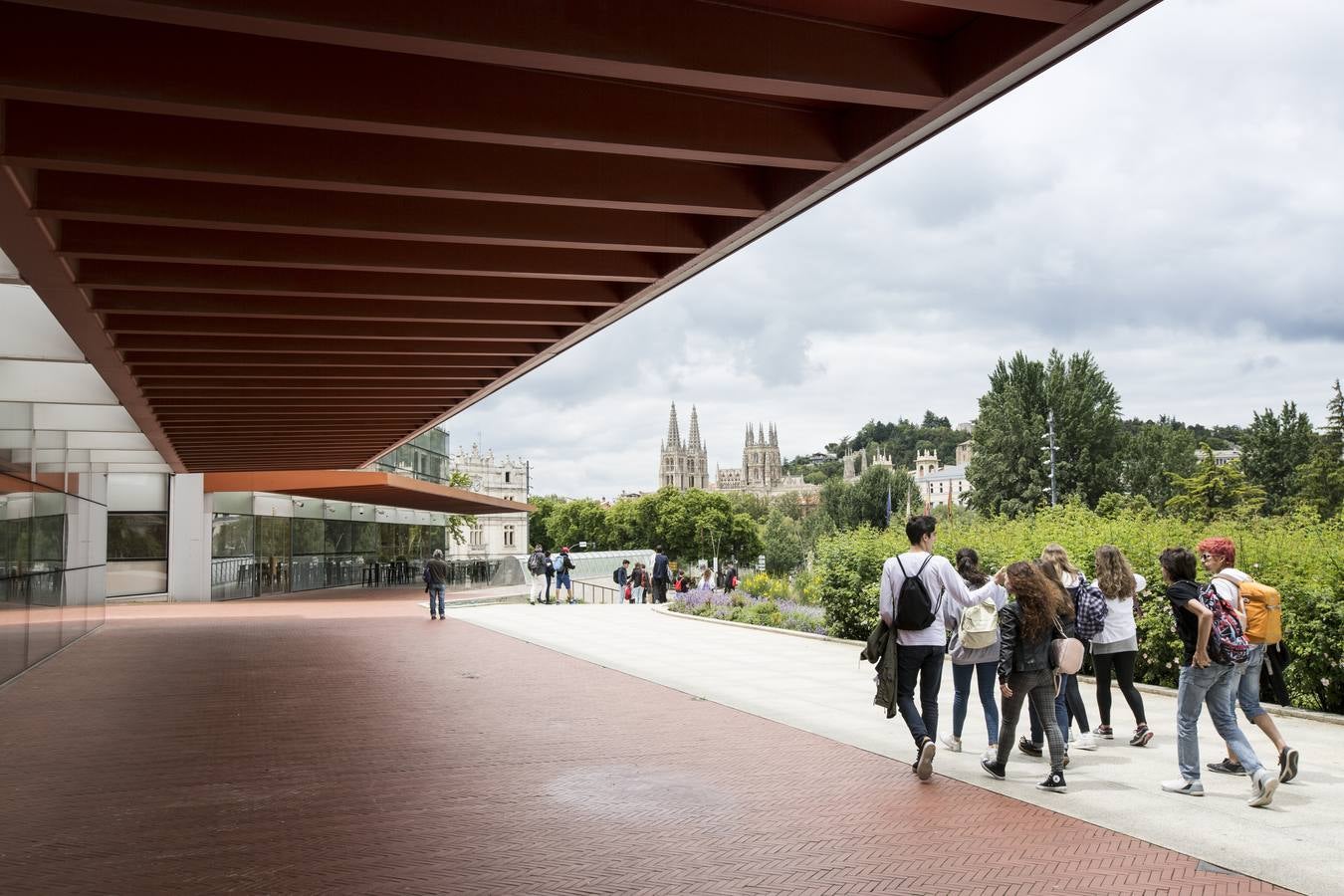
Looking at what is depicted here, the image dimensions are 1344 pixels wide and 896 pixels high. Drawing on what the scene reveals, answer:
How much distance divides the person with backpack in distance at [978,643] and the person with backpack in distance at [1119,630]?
2.77 feet

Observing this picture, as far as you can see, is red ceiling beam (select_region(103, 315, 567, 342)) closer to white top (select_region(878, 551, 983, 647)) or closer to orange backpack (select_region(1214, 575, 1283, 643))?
white top (select_region(878, 551, 983, 647))

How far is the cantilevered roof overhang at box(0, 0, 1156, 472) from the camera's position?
17.3 ft

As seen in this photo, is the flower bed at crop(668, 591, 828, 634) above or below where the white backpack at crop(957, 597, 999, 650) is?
below

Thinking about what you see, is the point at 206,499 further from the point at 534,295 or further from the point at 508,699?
the point at 534,295

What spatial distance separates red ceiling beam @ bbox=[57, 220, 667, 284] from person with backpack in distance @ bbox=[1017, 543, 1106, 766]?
4.24 m

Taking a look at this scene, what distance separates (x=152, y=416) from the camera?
17.2m

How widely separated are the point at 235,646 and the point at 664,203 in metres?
14.7

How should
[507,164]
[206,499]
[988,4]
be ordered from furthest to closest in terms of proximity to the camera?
[206,499] → [507,164] → [988,4]

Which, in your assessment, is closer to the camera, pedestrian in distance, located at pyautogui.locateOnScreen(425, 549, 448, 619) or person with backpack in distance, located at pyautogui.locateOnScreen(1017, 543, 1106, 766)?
person with backpack in distance, located at pyautogui.locateOnScreen(1017, 543, 1106, 766)

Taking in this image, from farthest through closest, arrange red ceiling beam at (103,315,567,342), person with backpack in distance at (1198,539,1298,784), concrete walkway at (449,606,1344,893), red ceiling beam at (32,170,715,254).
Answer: red ceiling beam at (103,315,567,342) → red ceiling beam at (32,170,715,254) → person with backpack in distance at (1198,539,1298,784) → concrete walkway at (449,606,1344,893)

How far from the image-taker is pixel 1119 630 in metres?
8.91

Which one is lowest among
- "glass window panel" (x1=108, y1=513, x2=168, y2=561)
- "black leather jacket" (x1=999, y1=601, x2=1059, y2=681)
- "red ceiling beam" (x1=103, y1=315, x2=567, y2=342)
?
"black leather jacket" (x1=999, y1=601, x2=1059, y2=681)

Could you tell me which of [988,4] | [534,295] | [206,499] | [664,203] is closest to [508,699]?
[534,295]

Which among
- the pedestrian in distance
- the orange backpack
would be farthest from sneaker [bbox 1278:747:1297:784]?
the pedestrian in distance
